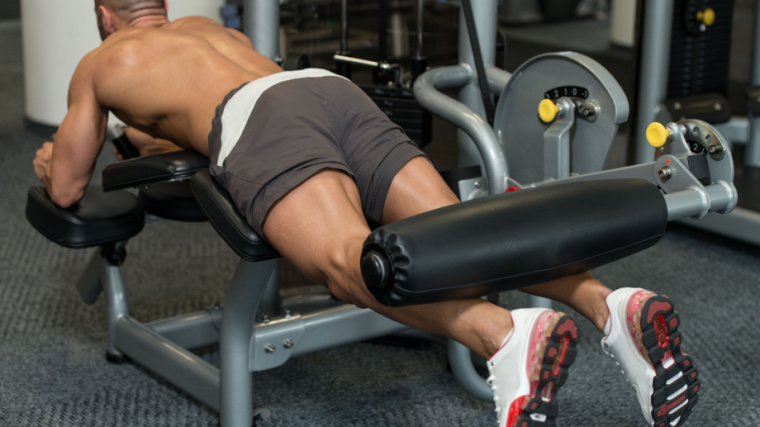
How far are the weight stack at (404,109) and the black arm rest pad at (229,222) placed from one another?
64 cm

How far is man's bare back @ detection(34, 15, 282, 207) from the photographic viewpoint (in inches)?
67.7

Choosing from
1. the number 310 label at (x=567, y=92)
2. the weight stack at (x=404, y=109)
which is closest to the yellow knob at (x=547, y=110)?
the number 310 label at (x=567, y=92)

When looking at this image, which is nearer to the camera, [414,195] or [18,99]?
[414,195]

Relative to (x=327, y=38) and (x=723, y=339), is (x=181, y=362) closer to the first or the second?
(x=327, y=38)

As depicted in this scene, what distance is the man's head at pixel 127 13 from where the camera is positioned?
77.1 inches

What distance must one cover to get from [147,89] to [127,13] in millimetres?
307

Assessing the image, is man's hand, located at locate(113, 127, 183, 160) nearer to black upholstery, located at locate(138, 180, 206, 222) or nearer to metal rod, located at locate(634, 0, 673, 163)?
black upholstery, located at locate(138, 180, 206, 222)

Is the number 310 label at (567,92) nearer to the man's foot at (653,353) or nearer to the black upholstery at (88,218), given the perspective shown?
the man's foot at (653,353)

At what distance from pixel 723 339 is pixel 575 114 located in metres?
0.87

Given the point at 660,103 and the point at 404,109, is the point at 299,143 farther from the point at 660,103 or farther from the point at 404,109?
the point at 660,103

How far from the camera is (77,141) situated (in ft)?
5.94

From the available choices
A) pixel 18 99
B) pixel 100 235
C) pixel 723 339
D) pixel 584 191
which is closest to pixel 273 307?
pixel 100 235

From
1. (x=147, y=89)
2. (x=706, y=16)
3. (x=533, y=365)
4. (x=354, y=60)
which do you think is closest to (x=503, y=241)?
(x=533, y=365)

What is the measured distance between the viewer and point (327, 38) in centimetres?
265
